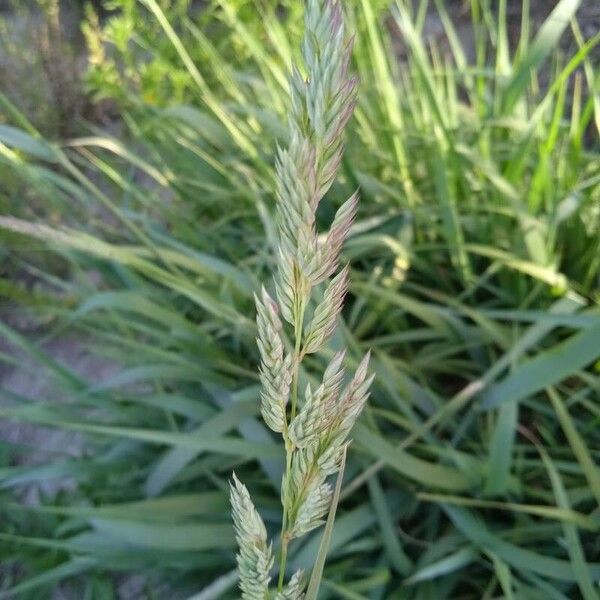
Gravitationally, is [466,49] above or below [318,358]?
below

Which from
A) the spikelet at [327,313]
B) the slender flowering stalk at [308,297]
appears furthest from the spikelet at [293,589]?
the spikelet at [327,313]

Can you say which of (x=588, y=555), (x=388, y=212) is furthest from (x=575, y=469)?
(x=388, y=212)

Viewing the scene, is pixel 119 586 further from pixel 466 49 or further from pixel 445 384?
pixel 466 49

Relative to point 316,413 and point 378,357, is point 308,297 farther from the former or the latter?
point 378,357

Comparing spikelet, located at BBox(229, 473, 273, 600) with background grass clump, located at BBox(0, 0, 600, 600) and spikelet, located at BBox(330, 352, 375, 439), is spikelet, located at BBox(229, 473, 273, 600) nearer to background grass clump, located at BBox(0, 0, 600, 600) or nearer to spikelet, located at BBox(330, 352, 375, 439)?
spikelet, located at BBox(330, 352, 375, 439)

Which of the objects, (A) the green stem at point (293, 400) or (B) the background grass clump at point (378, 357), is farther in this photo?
(B) the background grass clump at point (378, 357)

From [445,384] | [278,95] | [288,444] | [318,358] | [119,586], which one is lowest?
[119,586]

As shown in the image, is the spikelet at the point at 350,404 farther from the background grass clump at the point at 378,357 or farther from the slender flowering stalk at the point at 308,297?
the background grass clump at the point at 378,357

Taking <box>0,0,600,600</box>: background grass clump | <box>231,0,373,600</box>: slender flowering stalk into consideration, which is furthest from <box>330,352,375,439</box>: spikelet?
<box>0,0,600,600</box>: background grass clump
